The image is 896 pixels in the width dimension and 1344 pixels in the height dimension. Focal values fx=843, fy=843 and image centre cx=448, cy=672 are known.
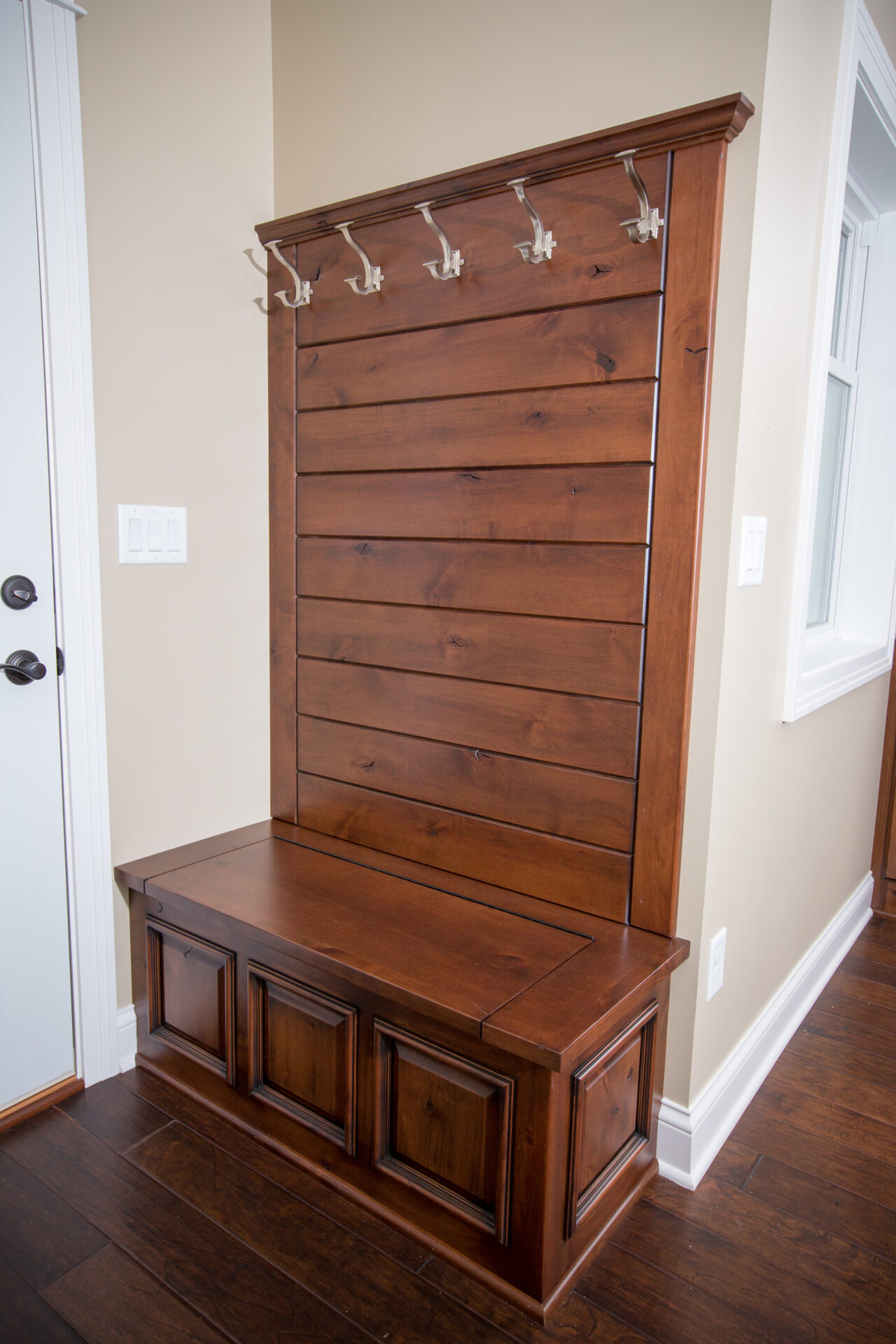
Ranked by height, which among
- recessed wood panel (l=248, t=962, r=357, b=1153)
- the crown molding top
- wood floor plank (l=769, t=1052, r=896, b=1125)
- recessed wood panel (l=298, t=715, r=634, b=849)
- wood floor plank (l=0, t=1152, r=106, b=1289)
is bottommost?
wood floor plank (l=769, t=1052, r=896, b=1125)

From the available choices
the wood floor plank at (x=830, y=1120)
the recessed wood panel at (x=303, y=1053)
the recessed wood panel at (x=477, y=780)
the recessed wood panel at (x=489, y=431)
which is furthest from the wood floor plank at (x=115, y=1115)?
the recessed wood panel at (x=489, y=431)

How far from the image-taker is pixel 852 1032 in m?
2.10

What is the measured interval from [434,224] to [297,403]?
1.84 feet

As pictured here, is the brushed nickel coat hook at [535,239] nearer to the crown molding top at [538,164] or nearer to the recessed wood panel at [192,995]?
the crown molding top at [538,164]

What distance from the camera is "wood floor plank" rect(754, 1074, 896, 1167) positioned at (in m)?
1.69

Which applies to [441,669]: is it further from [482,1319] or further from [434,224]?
[482,1319]

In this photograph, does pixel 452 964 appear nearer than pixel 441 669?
Yes

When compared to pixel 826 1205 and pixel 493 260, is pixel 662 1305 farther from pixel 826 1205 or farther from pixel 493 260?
pixel 493 260

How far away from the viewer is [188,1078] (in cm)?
180

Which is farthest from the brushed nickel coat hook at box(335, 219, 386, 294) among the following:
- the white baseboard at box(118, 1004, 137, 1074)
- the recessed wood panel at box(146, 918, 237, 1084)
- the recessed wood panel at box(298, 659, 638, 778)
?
the white baseboard at box(118, 1004, 137, 1074)

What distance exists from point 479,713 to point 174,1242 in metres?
1.07

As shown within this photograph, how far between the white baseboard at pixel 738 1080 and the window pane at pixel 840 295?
1.66 meters

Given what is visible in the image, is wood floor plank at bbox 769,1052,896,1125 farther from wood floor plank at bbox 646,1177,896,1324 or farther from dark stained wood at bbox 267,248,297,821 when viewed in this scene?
dark stained wood at bbox 267,248,297,821

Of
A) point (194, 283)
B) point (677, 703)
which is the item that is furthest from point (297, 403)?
point (677, 703)
